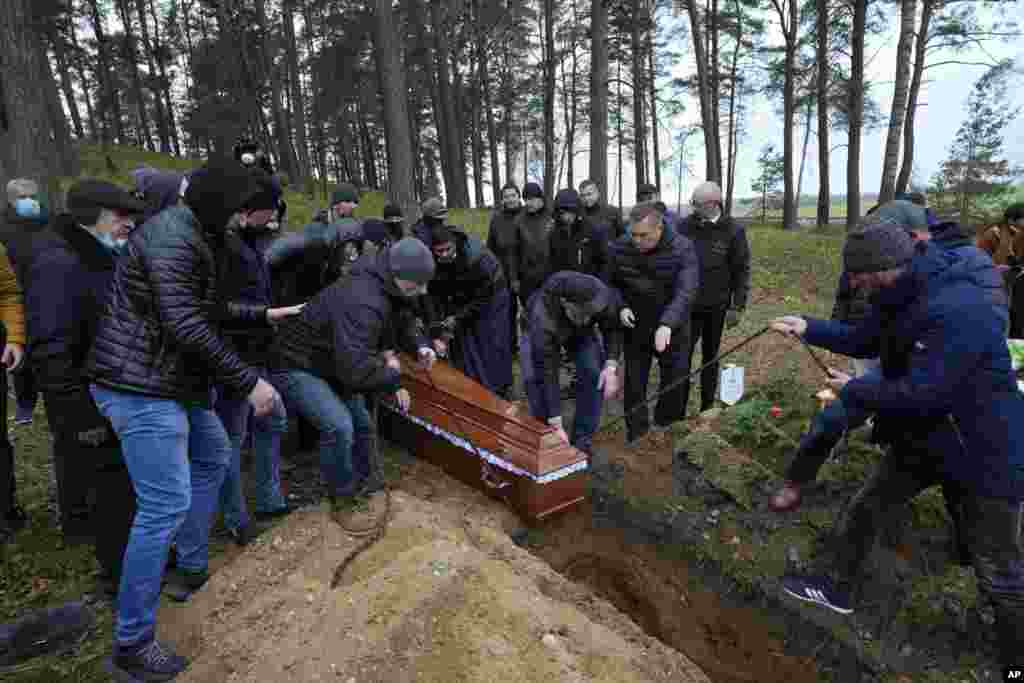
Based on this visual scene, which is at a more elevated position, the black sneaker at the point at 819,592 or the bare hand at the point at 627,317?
the bare hand at the point at 627,317

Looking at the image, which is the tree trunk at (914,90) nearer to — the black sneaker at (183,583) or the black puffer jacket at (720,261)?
the black puffer jacket at (720,261)

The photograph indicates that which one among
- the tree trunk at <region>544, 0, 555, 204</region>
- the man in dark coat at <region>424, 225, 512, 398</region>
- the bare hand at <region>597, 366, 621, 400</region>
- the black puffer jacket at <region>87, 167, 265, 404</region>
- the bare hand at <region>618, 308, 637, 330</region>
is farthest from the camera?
the tree trunk at <region>544, 0, 555, 204</region>

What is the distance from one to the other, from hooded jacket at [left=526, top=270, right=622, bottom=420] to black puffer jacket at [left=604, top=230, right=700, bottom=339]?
1.16 feet

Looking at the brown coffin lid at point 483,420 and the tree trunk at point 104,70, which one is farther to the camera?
the tree trunk at point 104,70

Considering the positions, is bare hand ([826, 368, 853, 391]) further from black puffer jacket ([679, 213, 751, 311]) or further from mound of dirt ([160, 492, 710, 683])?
black puffer jacket ([679, 213, 751, 311])

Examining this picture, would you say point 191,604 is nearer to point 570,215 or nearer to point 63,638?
point 63,638

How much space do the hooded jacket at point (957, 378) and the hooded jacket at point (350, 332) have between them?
226 cm

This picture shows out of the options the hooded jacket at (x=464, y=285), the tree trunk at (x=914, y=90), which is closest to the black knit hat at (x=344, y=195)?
the hooded jacket at (x=464, y=285)

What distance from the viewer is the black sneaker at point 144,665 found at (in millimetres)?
2221

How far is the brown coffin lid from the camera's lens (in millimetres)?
3365

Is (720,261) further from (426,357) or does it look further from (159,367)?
(159,367)

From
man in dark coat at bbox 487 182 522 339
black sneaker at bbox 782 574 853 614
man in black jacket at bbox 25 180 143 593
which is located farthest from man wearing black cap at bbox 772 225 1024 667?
man in dark coat at bbox 487 182 522 339

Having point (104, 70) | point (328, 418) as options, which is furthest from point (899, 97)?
point (104, 70)

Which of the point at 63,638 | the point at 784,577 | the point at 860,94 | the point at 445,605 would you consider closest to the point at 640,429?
the point at 784,577
